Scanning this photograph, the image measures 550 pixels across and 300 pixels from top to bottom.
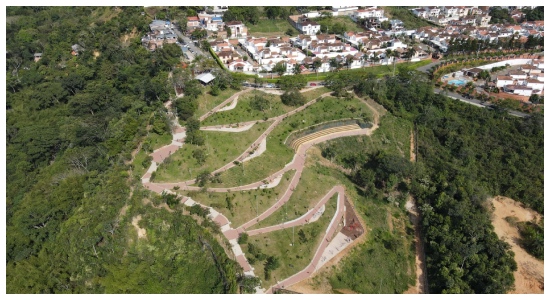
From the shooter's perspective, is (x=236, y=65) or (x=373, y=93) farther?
(x=236, y=65)

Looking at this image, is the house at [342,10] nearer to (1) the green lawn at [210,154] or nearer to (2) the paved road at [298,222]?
(1) the green lawn at [210,154]

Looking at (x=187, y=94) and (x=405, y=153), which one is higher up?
(x=187, y=94)

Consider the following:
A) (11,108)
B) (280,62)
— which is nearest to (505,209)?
(280,62)

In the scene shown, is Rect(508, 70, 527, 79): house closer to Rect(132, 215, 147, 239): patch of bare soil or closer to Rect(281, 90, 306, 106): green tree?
Rect(281, 90, 306, 106): green tree

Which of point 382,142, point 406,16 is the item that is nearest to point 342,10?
point 406,16

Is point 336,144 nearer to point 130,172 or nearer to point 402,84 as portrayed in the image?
point 402,84

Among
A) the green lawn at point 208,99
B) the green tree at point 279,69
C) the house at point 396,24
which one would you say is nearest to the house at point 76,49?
the green lawn at point 208,99
